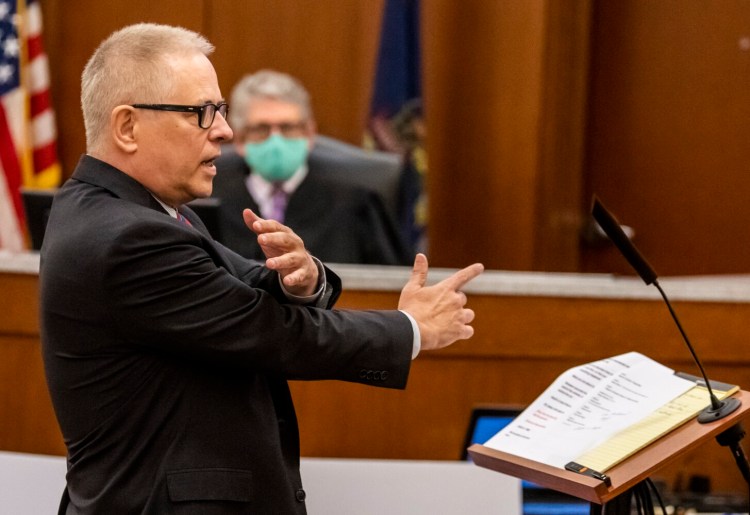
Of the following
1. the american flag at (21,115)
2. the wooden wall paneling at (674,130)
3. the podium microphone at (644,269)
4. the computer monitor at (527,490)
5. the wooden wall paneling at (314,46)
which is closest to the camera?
the podium microphone at (644,269)

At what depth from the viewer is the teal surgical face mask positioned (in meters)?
4.10

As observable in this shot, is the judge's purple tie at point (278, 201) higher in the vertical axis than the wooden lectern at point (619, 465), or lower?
higher

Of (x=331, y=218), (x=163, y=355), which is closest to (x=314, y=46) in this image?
(x=331, y=218)

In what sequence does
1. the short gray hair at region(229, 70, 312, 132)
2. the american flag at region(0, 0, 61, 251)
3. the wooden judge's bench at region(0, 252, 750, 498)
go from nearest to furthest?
the wooden judge's bench at region(0, 252, 750, 498)
the short gray hair at region(229, 70, 312, 132)
the american flag at region(0, 0, 61, 251)

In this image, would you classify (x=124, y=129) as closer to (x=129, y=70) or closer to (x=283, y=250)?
(x=129, y=70)

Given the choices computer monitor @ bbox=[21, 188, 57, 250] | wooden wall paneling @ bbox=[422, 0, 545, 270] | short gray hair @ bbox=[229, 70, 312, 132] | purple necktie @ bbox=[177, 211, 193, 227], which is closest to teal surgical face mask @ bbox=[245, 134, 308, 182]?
short gray hair @ bbox=[229, 70, 312, 132]

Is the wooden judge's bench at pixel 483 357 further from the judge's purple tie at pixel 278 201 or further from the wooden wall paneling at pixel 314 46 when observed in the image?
the wooden wall paneling at pixel 314 46

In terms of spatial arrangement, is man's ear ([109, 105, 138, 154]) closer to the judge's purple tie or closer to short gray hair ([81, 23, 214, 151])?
short gray hair ([81, 23, 214, 151])

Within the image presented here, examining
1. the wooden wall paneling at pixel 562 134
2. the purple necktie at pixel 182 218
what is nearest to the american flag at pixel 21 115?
the wooden wall paneling at pixel 562 134

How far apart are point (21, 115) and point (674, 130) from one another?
2.94 meters

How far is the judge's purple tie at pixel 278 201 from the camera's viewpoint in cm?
414

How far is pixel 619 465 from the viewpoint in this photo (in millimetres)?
1753

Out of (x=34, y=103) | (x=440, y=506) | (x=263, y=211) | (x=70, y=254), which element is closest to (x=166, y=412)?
(x=70, y=254)

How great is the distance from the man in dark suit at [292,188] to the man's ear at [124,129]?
2.25 m
